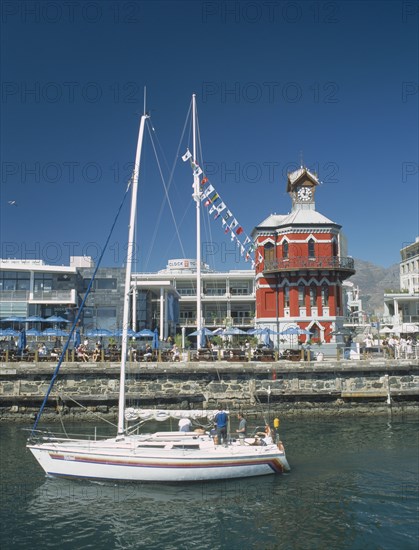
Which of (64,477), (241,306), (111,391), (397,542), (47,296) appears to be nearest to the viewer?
(397,542)

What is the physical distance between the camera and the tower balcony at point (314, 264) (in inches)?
1890

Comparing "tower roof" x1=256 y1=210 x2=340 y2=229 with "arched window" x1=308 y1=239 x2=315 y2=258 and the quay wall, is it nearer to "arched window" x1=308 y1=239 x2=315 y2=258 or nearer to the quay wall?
"arched window" x1=308 y1=239 x2=315 y2=258

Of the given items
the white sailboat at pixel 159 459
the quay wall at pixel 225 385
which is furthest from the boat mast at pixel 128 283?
the quay wall at pixel 225 385

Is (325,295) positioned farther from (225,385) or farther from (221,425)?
(221,425)

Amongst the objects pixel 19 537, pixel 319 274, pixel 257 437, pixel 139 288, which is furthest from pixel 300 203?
pixel 19 537

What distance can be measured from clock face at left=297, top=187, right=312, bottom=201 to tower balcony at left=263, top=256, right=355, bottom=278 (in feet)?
28.5

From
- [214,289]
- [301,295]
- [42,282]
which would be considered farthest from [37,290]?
[214,289]

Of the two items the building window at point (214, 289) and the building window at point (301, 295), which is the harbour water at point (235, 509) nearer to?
the building window at point (301, 295)

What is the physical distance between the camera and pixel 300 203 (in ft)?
178

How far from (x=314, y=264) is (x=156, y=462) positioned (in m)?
33.2

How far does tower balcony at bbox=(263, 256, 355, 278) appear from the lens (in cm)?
4800

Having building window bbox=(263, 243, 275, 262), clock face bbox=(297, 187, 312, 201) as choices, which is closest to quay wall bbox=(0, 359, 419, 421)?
building window bbox=(263, 243, 275, 262)

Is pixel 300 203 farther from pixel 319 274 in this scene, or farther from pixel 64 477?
pixel 64 477

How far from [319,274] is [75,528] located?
3769 centimetres
